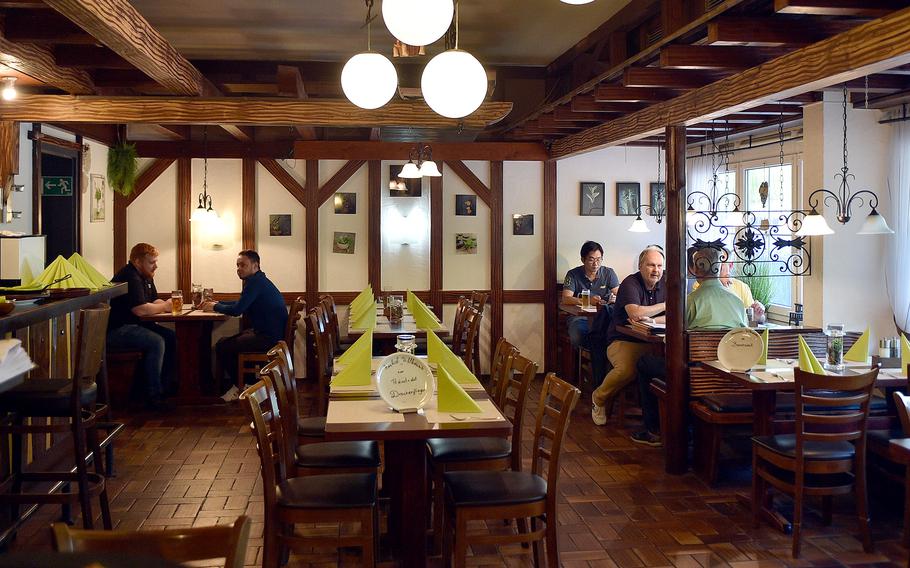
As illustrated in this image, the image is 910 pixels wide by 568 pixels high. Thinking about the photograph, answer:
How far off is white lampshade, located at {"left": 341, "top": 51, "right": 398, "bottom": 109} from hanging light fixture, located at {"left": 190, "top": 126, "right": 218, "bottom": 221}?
535cm

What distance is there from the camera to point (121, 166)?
27.0 ft

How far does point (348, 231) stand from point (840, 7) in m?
6.30

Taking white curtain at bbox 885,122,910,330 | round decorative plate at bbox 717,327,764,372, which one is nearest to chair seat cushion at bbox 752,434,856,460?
round decorative plate at bbox 717,327,764,372

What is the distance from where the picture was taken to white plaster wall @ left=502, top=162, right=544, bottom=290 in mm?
9219

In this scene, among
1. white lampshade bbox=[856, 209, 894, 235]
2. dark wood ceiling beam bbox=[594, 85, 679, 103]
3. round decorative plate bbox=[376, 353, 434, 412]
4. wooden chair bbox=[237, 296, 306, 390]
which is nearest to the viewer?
round decorative plate bbox=[376, 353, 434, 412]

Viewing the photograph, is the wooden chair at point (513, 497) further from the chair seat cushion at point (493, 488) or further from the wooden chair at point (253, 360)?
the wooden chair at point (253, 360)

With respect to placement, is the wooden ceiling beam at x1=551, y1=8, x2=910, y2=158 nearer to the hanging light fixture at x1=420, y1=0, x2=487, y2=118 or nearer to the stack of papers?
the hanging light fixture at x1=420, y1=0, x2=487, y2=118

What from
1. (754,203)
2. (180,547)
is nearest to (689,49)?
(180,547)

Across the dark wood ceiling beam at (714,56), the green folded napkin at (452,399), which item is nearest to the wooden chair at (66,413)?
the green folded napkin at (452,399)

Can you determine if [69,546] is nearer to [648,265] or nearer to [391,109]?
[391,109]

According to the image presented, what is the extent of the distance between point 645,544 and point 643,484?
1.05 meters

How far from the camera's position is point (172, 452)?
6.05 metres

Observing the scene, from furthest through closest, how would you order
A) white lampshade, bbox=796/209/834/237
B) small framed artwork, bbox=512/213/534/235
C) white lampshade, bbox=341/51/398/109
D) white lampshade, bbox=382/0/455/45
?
small framed artwork, bbox=512/213/534/235
white lampshade, bbox=796/209/834/237
white lampshade, bbox=341/51/398/109
white lampshade, bbox=382/0/455/45

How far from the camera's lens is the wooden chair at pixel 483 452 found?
3.89 meters
